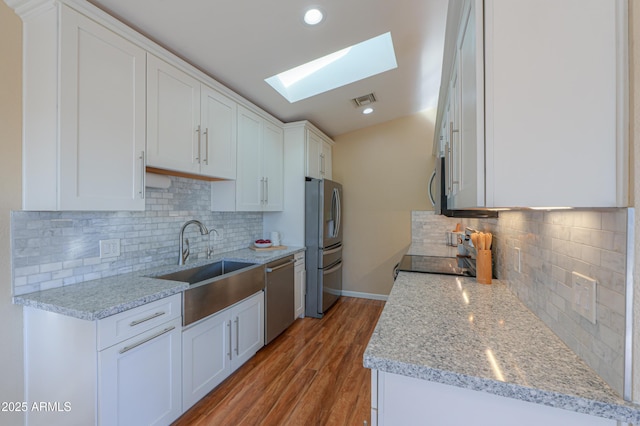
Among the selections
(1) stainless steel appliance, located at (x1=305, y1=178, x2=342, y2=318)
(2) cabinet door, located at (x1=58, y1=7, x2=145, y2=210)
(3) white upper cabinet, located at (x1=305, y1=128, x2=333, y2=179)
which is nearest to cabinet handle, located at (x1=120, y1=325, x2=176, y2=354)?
(2) cabinet door, located at (x1=58, y1=7, x2=145, y2=210)

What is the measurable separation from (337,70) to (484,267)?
2309mm

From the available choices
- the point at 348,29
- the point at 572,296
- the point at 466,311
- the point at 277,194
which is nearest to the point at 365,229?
the point at 277,194

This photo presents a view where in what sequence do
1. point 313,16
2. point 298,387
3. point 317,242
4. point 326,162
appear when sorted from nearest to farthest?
point 313,16 < point 298,387 < point 317,242 < point 326,162

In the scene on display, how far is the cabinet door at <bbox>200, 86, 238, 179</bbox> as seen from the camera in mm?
2188

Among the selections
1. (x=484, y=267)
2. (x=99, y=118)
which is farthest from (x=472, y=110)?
(x=99, y=118)

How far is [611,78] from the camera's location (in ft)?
1.96

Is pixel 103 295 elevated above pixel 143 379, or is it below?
above

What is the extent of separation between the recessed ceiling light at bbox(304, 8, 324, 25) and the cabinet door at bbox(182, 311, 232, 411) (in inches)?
86.0

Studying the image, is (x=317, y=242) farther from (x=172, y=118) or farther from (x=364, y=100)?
(x=172, y=118)

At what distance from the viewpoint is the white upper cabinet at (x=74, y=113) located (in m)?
1.32

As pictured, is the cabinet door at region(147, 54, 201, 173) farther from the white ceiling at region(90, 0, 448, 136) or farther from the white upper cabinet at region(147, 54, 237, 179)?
the white ceiling at region(90, 0, 448, 136)

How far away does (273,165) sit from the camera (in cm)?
325

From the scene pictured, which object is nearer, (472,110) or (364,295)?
(472,110)

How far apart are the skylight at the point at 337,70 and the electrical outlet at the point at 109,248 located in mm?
1830
